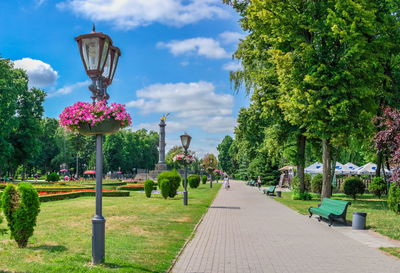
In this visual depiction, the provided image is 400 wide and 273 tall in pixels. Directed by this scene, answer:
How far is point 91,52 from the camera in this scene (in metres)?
6.88

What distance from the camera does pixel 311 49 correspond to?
2008cm

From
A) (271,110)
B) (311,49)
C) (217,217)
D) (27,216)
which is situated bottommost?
(217,217)

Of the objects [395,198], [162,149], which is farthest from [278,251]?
[162,149]

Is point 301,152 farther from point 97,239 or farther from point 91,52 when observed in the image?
point 91,52

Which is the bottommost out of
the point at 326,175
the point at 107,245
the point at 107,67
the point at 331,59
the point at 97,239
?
the point at 107,245

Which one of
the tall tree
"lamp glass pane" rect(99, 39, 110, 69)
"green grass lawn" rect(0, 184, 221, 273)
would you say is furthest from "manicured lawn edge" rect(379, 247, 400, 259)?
the tall tree

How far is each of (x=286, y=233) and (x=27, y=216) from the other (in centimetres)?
740

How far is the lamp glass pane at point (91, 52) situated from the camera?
6.80m

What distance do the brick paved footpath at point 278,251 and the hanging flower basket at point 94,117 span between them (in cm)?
296

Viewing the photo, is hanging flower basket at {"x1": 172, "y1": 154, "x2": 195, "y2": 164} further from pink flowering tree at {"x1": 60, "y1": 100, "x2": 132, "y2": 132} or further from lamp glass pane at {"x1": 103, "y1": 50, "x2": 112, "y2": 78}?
lamp glass pane at {"x1": 103, "y1": 50, "x2": 112, "y2": 78}

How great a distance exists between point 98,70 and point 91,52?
1.14 ft

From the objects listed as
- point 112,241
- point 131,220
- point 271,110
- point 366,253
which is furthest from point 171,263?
point 271,110

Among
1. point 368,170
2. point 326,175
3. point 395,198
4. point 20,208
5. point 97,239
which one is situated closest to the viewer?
point 97,239

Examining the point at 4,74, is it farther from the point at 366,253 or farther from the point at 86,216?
the point at 366,253
